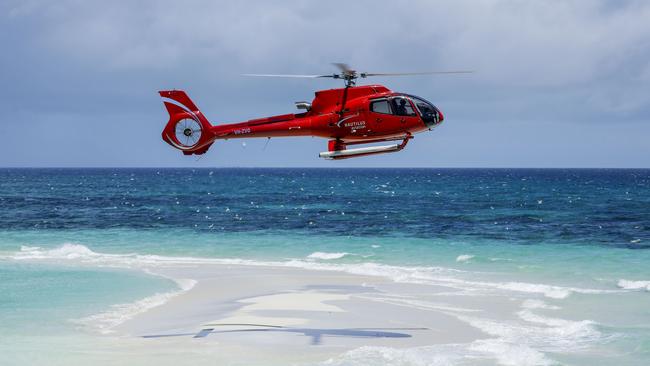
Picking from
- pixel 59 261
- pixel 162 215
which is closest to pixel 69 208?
pixel 162 215

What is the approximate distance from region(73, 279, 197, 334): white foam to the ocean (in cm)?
7

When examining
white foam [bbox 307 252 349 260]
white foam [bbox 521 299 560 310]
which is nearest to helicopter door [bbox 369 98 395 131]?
white foam [bbox 521 299 560 310]

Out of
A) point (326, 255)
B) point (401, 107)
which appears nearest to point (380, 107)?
point (401, 107)

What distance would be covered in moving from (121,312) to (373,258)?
15942mm

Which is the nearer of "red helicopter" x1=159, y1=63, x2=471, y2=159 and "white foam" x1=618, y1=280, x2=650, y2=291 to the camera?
"red helicopter" x1=159, y1=63, x2=471, y2=159

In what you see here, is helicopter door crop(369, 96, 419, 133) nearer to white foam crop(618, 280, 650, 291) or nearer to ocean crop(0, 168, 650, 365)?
ocean crop(0, 168, 650, 365)

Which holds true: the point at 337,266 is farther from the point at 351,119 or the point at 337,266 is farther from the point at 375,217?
the point at 375,217

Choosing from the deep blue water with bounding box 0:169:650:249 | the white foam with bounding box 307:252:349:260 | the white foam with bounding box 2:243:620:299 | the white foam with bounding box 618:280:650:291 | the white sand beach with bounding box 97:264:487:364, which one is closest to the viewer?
the white sand beach with bounding box 97:264:487:364

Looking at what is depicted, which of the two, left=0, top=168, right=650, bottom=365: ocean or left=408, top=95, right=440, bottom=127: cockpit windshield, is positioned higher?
left=408, top=95, right=440, bottom=127: cockpit windshield

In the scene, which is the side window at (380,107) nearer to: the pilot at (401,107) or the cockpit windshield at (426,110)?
the pilot at (401,107)

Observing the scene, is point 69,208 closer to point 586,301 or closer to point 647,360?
point 586,301

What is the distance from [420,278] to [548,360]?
41.7ft

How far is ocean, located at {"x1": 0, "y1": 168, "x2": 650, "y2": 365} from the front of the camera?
22297 mm

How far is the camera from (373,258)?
3856 cm
